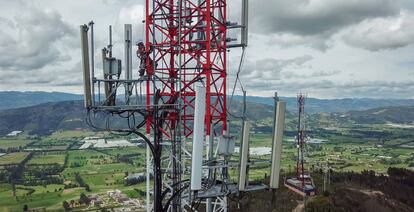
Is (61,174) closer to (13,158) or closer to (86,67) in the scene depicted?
(13,158)

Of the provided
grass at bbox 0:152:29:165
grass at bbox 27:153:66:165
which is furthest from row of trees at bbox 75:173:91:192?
grass at bbox 0:152:29:165

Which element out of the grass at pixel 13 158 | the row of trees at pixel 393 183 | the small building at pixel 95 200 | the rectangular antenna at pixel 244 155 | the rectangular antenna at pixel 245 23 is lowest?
the grass at pixel 13 158

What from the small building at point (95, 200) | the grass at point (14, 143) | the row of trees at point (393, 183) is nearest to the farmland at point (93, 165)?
the grass at point (14, 143)

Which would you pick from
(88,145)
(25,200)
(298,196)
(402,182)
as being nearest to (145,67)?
(298,196)

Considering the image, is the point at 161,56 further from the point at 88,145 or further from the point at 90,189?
the point at 88,145

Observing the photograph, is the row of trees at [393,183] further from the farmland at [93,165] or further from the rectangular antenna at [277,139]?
the rectangular antenna at [277,139]
